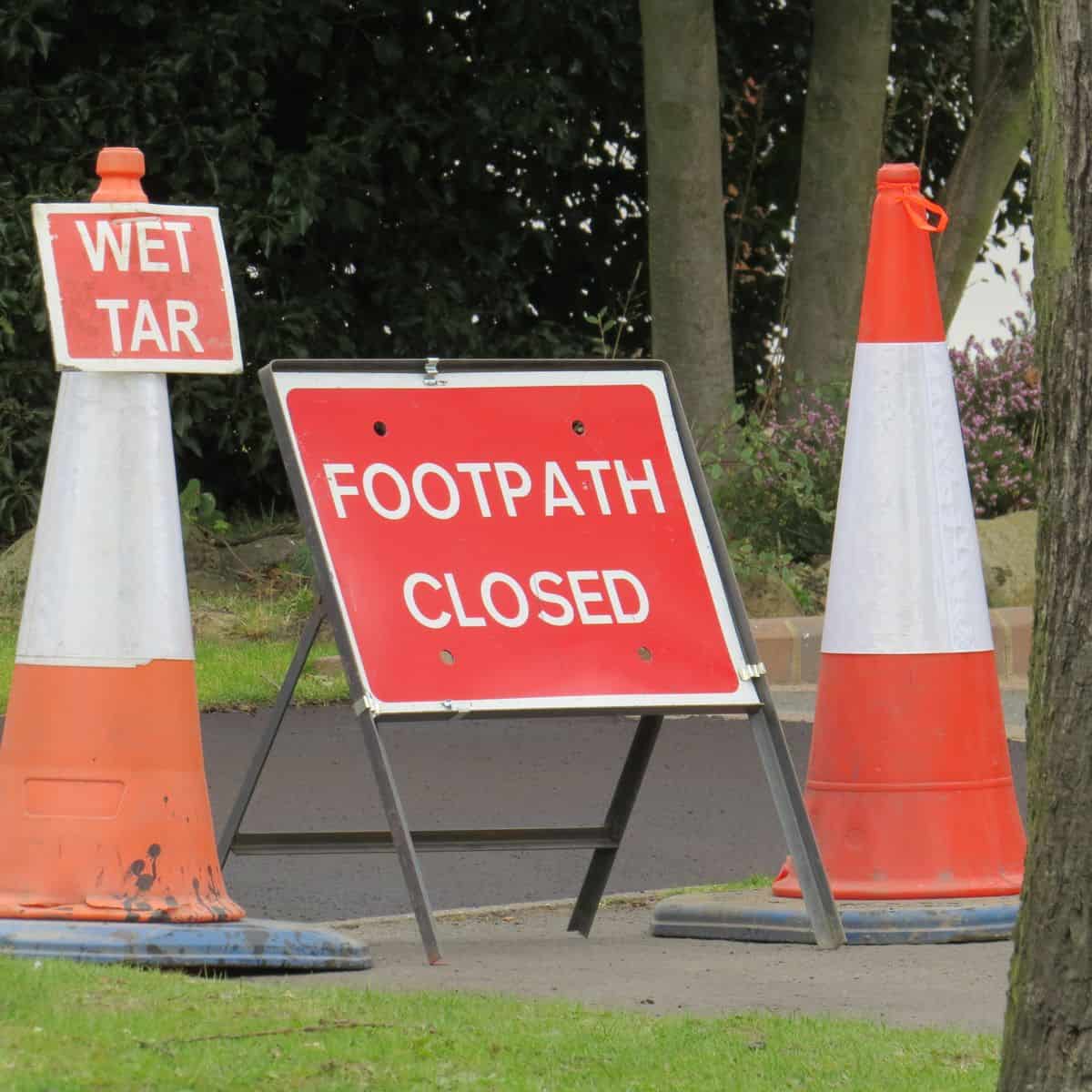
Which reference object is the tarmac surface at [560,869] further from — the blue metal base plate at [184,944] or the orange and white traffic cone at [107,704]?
the orange and white traffic cone at [107,704]

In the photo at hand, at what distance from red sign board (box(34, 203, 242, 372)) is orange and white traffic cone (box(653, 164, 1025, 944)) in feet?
5.32

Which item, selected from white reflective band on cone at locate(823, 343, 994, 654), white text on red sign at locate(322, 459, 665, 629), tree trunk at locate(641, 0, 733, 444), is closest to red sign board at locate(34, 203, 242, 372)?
white text on red sign at locate(322, 459, 665, 629)

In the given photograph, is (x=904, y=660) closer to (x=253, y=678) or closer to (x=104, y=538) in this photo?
(x=104, y=538)

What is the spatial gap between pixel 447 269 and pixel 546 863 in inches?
303

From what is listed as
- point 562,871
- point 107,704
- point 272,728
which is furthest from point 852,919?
point 107,704

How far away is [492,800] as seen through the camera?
743cm

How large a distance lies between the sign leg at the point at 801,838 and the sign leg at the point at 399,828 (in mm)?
837

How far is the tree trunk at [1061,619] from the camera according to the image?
3.09 metres

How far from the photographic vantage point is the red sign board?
15.4ft

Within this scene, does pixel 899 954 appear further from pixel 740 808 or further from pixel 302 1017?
pixel 740 808

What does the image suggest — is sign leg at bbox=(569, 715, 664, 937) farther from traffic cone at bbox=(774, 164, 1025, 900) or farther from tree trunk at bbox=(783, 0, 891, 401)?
tree trunk at bbox=(783, 0, 891, 401)

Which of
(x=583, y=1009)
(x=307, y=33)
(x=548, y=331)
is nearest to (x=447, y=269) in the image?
(x=548, y=331)

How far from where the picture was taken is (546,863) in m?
6.71

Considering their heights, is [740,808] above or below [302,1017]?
below
